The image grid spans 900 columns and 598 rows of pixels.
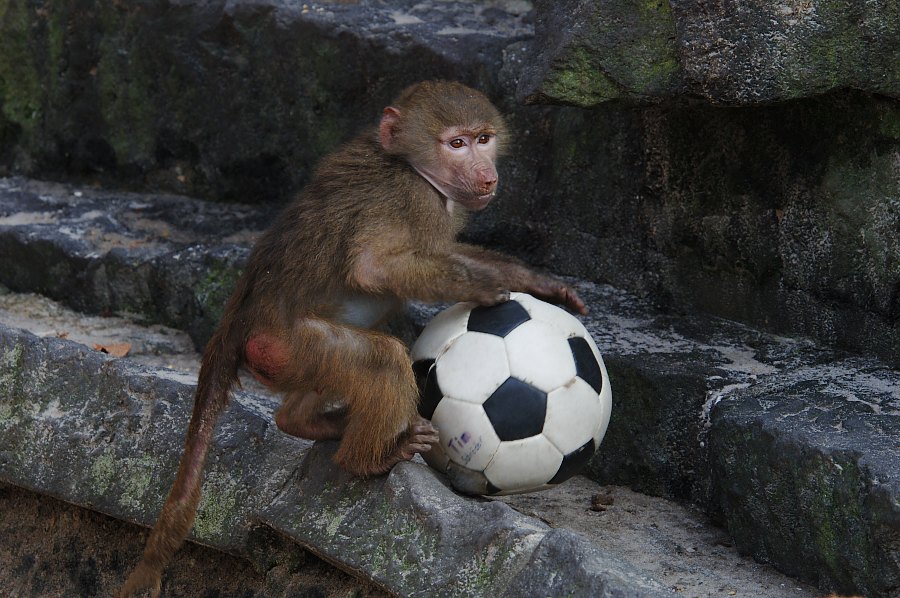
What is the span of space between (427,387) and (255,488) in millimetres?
752

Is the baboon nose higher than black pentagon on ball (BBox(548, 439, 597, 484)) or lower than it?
higher

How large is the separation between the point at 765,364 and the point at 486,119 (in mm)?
1312

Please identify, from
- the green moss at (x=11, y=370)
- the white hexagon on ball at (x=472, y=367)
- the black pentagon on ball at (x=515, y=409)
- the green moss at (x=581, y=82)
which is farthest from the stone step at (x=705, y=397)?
the green moss at (x=581, y=82)

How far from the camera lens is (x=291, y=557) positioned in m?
3.89

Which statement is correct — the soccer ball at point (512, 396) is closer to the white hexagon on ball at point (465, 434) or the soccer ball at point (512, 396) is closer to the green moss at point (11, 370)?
the white hexagon on ball at point (465, 434)

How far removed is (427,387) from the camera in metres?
3.65

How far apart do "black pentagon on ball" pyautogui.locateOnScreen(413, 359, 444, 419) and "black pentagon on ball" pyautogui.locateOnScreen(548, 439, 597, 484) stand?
418 mm

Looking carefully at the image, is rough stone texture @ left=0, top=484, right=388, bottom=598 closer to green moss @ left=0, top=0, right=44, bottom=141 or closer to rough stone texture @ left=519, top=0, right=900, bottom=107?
rough stone texture @ left=519, top=0, right=900, bottom=107

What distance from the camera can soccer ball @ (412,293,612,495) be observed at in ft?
11.5

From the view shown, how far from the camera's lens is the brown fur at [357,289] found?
11.8 feet

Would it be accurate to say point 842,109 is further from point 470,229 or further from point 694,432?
point 470,229

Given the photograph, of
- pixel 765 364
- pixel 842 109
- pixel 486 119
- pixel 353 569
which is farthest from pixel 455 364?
pixel 842 109

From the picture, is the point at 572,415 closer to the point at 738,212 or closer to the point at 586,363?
the point at 586,363

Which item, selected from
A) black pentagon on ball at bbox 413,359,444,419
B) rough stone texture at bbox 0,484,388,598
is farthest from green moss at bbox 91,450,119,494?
black pentagon on ball at bbox 413,359,444,419
